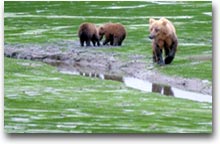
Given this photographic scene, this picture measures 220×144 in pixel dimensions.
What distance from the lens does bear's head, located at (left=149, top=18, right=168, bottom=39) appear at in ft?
60.9

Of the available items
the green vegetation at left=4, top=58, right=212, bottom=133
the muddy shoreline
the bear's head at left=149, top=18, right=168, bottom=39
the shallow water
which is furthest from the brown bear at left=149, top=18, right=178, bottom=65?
the green vegetation at left=4, top=58, right=212, bottom=133

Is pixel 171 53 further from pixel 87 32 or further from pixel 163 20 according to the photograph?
pixel 87 32

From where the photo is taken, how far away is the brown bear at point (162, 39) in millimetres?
18609

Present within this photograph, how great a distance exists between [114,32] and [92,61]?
0.54 meters

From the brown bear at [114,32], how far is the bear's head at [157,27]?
0.41 metres

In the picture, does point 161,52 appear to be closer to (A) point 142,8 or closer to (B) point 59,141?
(A) point 142,8

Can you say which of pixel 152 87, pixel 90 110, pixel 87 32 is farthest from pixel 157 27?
pixel 90 110

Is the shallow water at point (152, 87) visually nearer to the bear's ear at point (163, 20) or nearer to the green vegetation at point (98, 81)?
the green vegetation at point (98, 81)

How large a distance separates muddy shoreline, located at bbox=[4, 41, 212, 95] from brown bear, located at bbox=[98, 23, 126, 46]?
0.20 metres

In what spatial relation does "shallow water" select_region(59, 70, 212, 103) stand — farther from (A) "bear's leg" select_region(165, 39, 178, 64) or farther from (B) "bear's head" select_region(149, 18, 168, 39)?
(B) "bear's head" select_region(149, 18, 168, 39)

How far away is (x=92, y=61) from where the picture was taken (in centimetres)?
1917

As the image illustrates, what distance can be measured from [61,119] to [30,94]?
21.5 inches

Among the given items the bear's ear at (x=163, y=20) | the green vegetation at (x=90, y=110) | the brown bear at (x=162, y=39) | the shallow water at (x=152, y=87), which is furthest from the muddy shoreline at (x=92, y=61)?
the bear's ear at (x=163, y=20)

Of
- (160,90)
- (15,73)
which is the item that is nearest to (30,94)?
(15,73)
